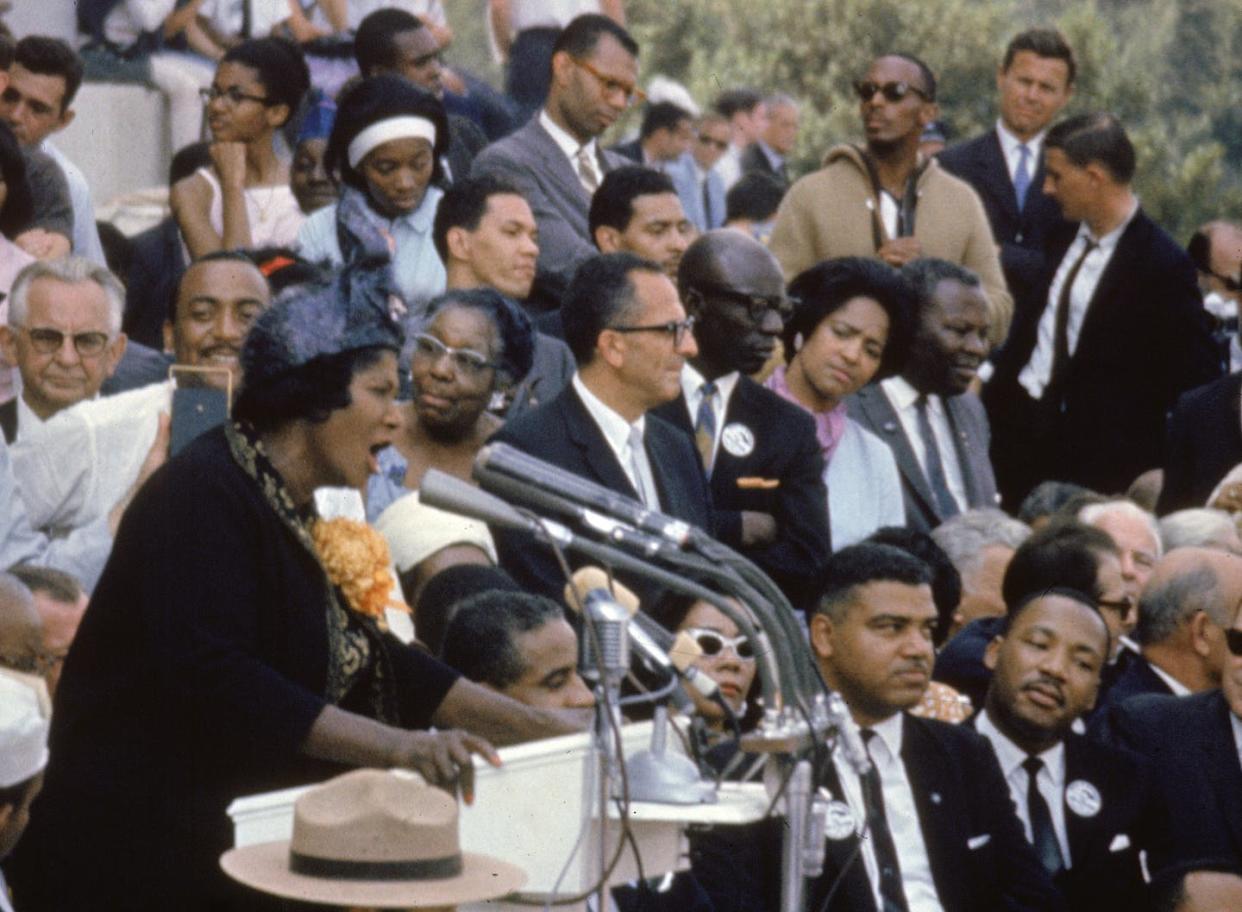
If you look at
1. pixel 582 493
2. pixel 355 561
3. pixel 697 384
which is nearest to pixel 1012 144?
pixel 697 384

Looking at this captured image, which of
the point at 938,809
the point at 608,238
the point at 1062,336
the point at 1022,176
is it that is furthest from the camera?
the point at 1022,176

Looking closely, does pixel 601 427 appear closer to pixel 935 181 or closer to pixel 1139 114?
pixel 935 181

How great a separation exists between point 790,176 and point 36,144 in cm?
929

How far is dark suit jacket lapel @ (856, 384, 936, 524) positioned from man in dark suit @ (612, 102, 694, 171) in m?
5.79

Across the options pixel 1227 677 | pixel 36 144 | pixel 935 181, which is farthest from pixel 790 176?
pixel 1227 677

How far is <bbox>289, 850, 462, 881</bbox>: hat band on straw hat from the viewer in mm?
4184

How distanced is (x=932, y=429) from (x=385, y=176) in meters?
2.13

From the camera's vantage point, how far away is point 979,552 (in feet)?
29.5

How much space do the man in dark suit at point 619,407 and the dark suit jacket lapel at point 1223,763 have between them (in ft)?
5.37

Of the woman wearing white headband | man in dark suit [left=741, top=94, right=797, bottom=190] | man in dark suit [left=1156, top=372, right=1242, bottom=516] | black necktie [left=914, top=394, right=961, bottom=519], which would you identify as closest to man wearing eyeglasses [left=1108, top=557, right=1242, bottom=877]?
black necktie [left=914, top=394, right=961, bottom=519]

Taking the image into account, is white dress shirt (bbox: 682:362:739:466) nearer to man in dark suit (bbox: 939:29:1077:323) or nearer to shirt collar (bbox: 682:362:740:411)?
shirt collar (bbox: 682:362:740:411)

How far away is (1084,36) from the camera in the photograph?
739 inches

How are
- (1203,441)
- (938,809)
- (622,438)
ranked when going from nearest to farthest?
(938,809) → (622,438) → (1203,441)

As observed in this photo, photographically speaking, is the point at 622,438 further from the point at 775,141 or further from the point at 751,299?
the point at 775,141
